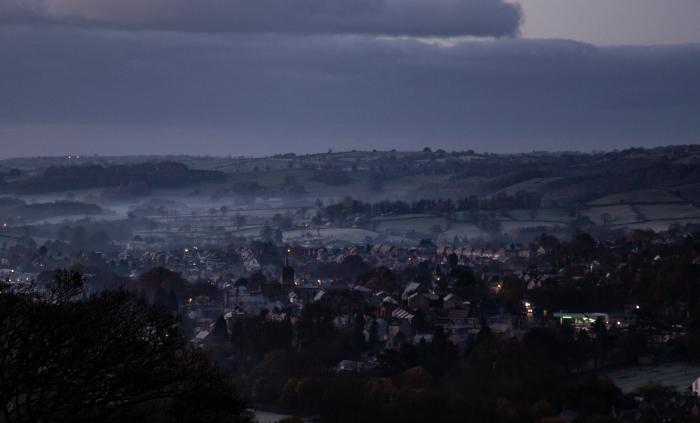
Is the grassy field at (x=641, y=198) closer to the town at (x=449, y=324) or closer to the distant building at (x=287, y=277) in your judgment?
the town at (x=449, y=324)

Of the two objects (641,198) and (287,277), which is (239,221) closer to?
(641,198)

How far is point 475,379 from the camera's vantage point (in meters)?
32.6

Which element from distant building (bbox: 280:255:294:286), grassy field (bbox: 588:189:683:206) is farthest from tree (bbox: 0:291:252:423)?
grassy field (bbox: 588:189:683:206)

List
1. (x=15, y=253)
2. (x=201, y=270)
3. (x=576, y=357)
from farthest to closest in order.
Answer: (x=15, y=253) → (x=201, y=270) → (x=576, y=357)

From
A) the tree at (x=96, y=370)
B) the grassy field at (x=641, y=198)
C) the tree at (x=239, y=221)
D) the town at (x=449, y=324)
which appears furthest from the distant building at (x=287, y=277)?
the tree at (x=96, y=370)

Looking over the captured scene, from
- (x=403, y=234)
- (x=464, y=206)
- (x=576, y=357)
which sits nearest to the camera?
(x=576, y=357)

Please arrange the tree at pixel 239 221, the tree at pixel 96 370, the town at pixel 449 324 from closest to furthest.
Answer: the tree at pixel 96 370 < the town at pixel 449 324 < the tree at pixel 239 221

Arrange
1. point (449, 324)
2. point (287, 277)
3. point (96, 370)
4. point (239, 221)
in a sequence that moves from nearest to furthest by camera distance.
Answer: point (96, 370), point (449, 324), point (287, 277), point (239, 221)

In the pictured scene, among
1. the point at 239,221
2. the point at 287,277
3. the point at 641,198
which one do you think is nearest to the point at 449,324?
the point at 287,277

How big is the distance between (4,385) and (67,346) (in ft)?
2.20

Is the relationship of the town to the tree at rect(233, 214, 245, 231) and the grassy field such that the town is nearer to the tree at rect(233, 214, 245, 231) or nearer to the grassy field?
the grassy field

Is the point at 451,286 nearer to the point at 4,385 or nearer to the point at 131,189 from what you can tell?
the point at 4,385

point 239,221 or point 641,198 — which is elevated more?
point 641,198

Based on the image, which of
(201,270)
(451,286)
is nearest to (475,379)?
(451,286)
